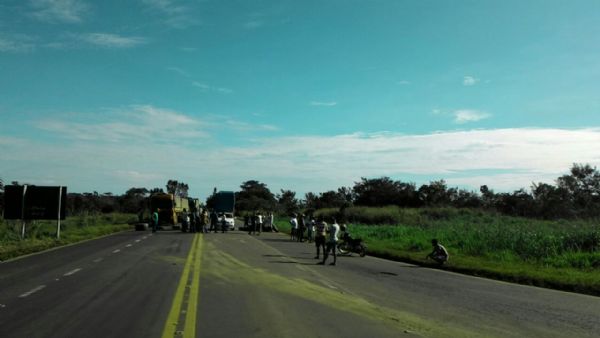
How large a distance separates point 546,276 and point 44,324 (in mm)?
14180

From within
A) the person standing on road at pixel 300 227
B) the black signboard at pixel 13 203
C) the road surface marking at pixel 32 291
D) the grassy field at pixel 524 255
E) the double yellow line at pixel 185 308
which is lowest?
the road surface marking at pixel 32 291

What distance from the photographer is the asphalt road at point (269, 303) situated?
8.14m

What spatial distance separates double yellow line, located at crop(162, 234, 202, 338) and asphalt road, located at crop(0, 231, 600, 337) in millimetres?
21

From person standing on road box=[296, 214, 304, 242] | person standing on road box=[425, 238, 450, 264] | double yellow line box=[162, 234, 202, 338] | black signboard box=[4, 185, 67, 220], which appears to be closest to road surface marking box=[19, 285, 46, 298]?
double yellow line box=[162, 234, 202, 338]

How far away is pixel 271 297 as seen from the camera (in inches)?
440

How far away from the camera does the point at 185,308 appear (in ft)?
31.7

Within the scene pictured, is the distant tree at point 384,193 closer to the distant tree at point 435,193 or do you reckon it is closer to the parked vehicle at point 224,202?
the distant tree at point 435,193

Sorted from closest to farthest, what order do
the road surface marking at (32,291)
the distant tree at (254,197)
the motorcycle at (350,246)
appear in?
the road surface marking at (32,291) < the motorcycle at (350,246) < the distant tree at (254,197)

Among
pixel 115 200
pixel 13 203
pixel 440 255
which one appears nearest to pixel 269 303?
pixel 440 255

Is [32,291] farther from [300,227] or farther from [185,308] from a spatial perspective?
[300,227]

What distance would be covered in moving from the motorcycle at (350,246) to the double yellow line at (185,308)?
10.6 meters

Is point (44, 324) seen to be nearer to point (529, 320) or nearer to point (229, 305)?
point (229, 305)

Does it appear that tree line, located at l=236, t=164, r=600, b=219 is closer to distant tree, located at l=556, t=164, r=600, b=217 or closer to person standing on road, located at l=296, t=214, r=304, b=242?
distant tree, located at l=556, t=164, r=600, b=217

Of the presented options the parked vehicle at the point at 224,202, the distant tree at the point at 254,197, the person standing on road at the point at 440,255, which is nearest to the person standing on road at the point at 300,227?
the person standing on road at the point at 440,255
